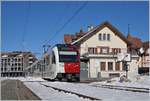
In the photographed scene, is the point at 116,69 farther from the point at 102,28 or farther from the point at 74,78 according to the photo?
the point at 74,78

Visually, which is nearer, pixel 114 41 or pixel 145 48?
pixel 114 41

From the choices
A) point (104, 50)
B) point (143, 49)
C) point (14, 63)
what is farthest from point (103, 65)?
point (14, 63)

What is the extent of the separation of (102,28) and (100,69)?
27.3 ft

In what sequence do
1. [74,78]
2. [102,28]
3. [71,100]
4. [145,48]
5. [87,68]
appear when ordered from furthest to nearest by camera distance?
[145,48] < [102,28] < [87,68] < [74,78] < [71,100]

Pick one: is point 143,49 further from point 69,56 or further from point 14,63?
point 14,63

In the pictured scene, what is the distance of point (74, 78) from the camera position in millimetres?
44812

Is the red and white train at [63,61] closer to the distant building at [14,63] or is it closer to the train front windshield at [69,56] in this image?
the train front windshield at [69,56]

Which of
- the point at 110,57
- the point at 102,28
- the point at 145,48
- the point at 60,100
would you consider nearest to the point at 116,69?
the point at 110,57

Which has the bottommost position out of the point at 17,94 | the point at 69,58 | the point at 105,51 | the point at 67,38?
the point at 17,94

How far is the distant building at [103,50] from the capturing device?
243 feet

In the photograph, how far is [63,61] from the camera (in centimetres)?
4269

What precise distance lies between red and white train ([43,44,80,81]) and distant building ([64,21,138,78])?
92.5 ft

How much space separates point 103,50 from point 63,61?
121 ft

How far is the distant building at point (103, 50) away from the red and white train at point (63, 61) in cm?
2820
